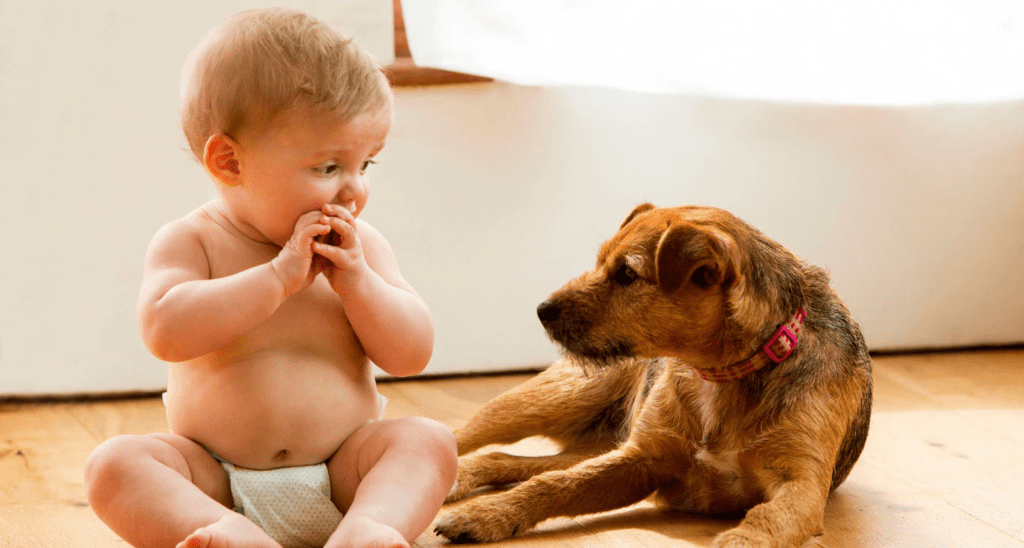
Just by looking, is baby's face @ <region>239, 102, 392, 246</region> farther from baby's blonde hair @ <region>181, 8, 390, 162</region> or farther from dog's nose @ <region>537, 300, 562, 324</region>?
dog's nose @ <region>537, 300, 562, 324</region>

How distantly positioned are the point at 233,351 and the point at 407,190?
1.10 meters

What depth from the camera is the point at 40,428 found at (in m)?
1.89

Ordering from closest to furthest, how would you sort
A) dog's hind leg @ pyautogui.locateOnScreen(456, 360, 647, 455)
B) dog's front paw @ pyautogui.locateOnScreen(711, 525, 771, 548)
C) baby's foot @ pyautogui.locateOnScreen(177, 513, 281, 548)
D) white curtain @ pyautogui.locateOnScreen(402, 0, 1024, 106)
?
baby's foot @ pyautogui.locateOnScreen(177, 513, 281, 548) → dog's front paw @ pyautogui.locateOnScreen(711, 525, 771, 548) → dog's hind leg @ pyautogui.locateOnScreen(456, 360, 647, 455) → white curtain @ pyautogui.locateOnScreen(402, 0, 1024, 106)

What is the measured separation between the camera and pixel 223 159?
1.11 metres

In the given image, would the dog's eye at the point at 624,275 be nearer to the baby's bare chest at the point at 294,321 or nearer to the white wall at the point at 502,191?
the baby's bare chest at the point at 294,321

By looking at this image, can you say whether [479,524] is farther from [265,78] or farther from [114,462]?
[265,78]

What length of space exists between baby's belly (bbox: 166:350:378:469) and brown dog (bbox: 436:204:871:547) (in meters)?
0.26

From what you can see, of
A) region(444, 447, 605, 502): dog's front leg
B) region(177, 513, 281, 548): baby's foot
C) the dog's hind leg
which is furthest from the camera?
the dog's hind leg

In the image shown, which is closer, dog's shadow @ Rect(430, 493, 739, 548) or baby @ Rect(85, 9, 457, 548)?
baby @ Rect(85, 9, 457, 548)

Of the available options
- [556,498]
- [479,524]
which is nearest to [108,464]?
[479,524]

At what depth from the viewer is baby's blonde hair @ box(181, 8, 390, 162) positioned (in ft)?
3.52

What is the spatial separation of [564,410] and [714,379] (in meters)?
0.40

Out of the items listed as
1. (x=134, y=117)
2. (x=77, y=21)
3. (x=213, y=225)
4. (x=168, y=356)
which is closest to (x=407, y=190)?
(x=134, y=117)

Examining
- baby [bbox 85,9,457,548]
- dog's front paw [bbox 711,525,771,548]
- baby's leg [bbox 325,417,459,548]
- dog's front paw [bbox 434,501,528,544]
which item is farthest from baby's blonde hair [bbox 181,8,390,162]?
dog's front paw [bbox 711,525,771,548]
